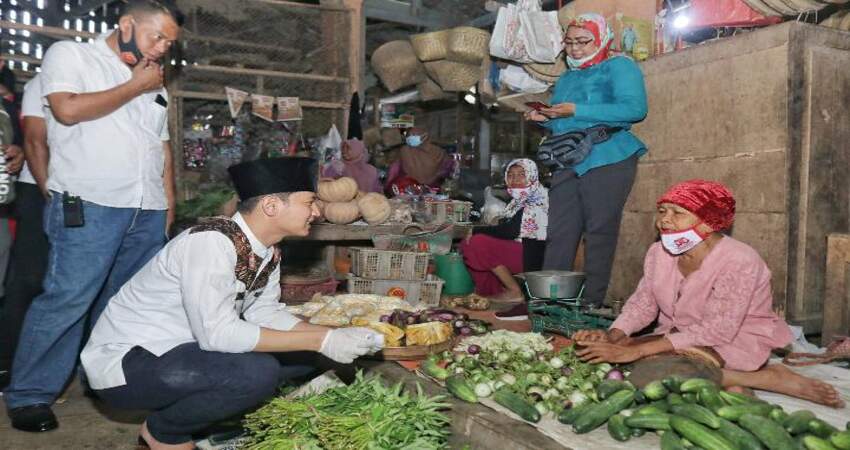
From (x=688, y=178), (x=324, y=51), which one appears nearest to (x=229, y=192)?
(x=324, y=51)

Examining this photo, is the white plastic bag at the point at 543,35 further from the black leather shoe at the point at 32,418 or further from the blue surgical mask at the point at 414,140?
the black leather shoe at the point at 32,418

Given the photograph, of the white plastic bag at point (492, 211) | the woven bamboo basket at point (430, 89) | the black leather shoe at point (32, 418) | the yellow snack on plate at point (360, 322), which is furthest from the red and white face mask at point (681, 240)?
the woven bamboo basket at point (430, 89)

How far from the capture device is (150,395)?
2.86m

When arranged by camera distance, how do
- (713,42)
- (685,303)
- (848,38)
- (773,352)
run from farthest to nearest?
(713,42), (848,38), (773,352), (685,303)

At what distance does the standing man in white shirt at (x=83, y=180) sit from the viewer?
11.5ft

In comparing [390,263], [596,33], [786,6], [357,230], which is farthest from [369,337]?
[357,230]

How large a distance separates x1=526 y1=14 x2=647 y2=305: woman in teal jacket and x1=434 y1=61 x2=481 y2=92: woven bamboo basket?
12.2 ft

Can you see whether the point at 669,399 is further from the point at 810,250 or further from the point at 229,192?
the point at 229,192

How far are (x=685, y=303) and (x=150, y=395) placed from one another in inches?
111

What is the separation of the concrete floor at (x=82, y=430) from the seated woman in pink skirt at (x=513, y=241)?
407 centimetres

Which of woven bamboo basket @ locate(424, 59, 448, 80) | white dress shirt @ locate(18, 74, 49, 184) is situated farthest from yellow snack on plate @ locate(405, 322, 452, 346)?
woven bamboo basket @ locate(424, 59, 448, 80)

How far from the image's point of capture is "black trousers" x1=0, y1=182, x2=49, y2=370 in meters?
4.14

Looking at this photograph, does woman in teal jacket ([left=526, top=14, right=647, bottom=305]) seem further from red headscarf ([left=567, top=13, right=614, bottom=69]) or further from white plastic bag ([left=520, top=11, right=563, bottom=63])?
white plastic bag ([left=520, top=11, right=563, bottom=63])

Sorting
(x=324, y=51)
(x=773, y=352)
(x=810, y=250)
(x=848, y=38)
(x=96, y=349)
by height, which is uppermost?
(x=324, y=51)
